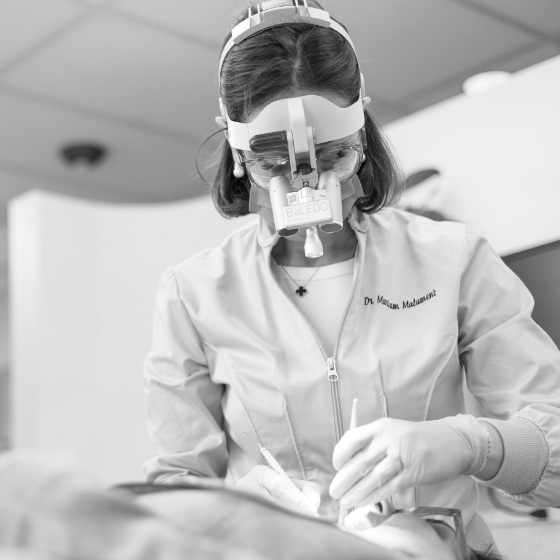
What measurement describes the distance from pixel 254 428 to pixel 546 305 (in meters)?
A: 0.55

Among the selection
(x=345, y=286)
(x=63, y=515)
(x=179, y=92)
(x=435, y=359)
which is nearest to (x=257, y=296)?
(x=345, y=286)

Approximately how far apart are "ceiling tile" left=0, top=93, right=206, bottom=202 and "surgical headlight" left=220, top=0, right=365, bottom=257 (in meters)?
3.15

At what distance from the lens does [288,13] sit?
1427mm

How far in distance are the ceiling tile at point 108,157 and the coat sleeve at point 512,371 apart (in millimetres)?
3313

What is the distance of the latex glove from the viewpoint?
127 centimetres

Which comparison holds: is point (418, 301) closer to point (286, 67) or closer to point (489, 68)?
point (286, 67)

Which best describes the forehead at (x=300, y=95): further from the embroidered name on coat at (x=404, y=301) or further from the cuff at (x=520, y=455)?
the cuff at (x=520, y=455)

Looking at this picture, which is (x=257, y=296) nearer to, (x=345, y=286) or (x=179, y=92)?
(x=345, y=286)

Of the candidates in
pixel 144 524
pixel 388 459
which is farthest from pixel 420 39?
pixel 144 524

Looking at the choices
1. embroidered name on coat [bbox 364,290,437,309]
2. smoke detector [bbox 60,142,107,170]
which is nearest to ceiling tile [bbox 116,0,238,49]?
smoke detector [bbox 60,142,107,170]

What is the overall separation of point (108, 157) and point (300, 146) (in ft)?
12.7

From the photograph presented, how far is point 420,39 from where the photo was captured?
3918 mm

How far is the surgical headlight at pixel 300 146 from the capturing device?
1.35 meters

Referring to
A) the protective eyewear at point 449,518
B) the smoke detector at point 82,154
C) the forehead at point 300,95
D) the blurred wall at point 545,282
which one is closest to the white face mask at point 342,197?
the forehead at point 300,95
